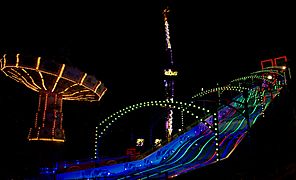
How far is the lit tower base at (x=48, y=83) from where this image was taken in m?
22.6

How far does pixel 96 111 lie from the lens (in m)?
45.9

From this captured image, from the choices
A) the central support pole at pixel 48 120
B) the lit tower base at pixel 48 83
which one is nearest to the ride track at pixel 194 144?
the central support pole at pixel 48 120

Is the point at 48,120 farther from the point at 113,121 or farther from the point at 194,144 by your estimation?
the point at 194,144

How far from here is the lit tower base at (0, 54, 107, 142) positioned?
2258cm

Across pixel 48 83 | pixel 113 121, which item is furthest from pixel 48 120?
pixel 113 121

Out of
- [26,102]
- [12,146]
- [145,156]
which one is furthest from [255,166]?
[26,102]

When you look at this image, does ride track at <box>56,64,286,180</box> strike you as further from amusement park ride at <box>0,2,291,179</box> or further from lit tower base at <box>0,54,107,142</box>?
lit tower base at <box>0,54,107,142</box>

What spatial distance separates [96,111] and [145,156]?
22751mm

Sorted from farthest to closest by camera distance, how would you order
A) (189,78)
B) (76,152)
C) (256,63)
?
(189,78), (256,63), (76,152)

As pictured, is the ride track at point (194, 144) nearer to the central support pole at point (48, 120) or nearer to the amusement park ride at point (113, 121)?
the amusement park ride at point (113, 121)

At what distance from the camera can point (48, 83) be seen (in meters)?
24.5

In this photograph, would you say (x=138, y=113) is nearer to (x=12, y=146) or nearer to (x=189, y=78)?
(x=189, y=78)

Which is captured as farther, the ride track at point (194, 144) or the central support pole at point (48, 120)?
the central support pole at point (48, 120)

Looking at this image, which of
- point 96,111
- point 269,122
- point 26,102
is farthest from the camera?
point 96,111
